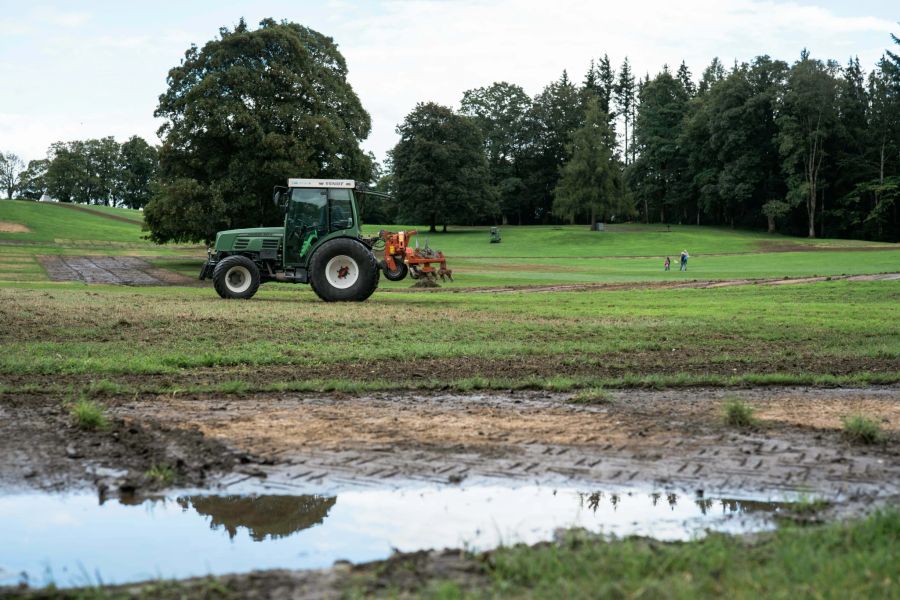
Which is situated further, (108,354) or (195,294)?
(195,294)

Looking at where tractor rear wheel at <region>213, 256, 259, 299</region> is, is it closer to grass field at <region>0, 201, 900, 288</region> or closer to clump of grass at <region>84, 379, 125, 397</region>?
grass field at <region>0, 201, 900, 288</region>

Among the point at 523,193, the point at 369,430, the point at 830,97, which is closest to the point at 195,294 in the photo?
the point at 369,430

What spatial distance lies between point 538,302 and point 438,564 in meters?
18.4

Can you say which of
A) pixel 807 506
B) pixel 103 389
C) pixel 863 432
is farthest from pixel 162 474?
pixel 863 432

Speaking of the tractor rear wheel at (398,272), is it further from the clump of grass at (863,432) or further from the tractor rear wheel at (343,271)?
the clump of grass at (863,432)

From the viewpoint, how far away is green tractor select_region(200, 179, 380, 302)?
22172 mm

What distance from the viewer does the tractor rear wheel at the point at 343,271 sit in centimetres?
2208

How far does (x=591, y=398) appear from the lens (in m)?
9.16

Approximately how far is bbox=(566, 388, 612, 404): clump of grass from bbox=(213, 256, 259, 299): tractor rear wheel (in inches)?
585

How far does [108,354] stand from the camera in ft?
39.3

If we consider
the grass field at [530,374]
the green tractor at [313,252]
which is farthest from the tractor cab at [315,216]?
the grass field at [530,374]

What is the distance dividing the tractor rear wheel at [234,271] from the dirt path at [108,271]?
11822 mm

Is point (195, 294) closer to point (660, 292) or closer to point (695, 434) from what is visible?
point (660, 292)

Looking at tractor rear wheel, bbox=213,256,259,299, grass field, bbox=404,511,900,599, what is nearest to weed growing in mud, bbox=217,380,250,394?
grass field, bbox=404,511,900,599
